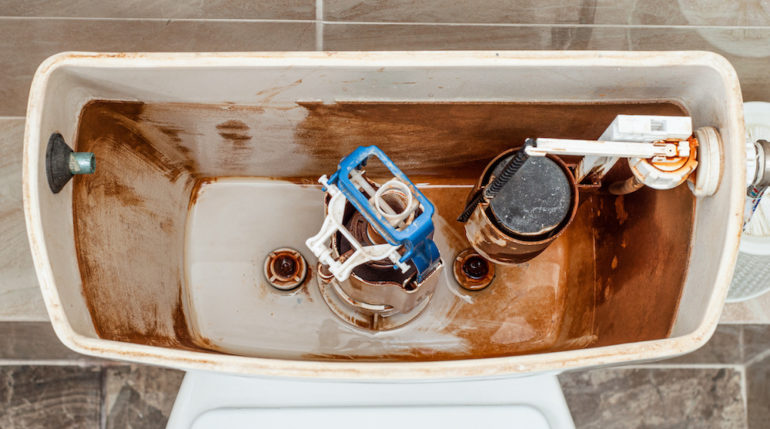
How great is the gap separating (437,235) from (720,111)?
436mm

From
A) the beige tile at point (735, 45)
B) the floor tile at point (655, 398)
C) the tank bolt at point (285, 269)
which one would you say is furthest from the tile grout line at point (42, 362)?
the beige tile at point (735, 45)

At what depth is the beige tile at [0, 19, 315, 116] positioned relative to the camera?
1.24 meters

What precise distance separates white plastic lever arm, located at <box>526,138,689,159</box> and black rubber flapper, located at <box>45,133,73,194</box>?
53 cm

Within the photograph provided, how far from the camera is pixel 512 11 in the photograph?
49.1 inches

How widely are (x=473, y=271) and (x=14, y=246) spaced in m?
0.99

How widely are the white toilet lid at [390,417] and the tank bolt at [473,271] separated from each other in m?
0.19

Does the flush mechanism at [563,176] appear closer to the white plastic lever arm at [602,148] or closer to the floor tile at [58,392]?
the white plastic lever arm at [602,148]

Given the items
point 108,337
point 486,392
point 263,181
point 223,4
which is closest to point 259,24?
point 223,4

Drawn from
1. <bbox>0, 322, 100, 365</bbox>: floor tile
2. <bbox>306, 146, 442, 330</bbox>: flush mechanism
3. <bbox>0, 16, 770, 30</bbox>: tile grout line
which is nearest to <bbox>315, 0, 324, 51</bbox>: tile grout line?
<bbox>0, 16, 770, 30</bbox>: tile grout line

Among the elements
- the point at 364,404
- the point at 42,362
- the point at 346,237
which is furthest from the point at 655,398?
the point at 42,362

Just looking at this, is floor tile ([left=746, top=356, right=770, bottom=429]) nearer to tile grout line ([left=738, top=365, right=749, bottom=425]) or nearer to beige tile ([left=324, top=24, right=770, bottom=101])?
tile grout line ([left=738, top=365, right=749, bottom=425])

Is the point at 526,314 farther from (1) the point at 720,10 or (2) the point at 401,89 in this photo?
(1) the point at 720,10

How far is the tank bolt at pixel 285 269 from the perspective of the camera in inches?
35.9

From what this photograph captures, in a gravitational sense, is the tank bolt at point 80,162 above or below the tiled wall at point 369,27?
below
